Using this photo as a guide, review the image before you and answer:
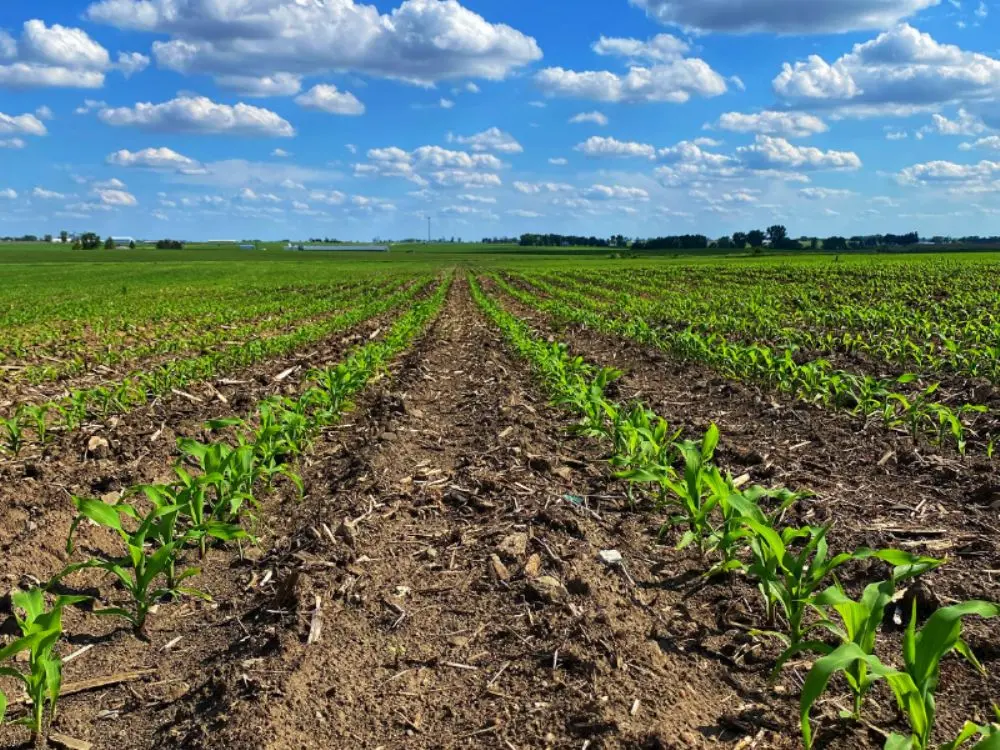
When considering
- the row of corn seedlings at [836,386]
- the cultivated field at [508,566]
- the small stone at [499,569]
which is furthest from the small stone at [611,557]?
the row of corn seedlings at [836,386]

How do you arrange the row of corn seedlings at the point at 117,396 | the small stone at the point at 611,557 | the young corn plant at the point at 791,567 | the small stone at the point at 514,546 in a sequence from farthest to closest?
the row of corn seedlings at the point at 117,396 < the small stone at the point at 514,546 < the small stone at the point at 611,557 < the young corn plant at the point at 791,567

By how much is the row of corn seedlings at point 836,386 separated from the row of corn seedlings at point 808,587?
220 cm

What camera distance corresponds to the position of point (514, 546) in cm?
418

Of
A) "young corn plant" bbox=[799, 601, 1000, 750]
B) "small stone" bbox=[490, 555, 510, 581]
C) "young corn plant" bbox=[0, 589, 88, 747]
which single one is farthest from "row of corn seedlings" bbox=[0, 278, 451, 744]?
"young corn plant" bbox=[799, 601, 1000, 750]

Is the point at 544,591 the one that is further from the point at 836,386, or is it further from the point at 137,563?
the point at 836,386

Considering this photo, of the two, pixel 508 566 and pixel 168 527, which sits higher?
pixel 168 527

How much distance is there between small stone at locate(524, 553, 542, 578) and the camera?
3.86 meters

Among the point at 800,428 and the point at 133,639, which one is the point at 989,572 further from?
the point at 133,639

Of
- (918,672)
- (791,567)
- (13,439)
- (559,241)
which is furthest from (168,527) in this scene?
(559,241)

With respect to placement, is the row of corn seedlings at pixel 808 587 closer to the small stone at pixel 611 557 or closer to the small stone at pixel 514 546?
the small stone at pixel 611 557

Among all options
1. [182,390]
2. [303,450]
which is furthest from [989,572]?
[182,390]

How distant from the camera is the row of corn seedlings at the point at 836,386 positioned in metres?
6.29

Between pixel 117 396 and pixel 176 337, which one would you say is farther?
pixel 176 337

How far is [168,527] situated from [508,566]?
1.81 metres
